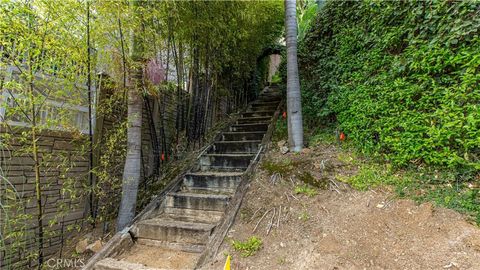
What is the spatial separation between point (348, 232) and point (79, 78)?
2937 millimetres

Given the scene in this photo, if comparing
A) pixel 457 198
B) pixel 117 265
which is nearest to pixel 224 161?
pixel 117 265

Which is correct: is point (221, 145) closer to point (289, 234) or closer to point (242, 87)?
point (289, 234)

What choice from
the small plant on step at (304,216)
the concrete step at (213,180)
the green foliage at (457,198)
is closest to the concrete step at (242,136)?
the concrete step at (213,180)

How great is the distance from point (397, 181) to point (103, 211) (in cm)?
333

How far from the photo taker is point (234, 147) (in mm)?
3955

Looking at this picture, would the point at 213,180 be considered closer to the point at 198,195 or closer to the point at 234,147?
the point at 198,195

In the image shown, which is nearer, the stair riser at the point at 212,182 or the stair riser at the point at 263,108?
the stair riser at the point at 212,182

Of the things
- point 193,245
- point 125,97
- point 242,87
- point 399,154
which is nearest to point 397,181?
point 399,154

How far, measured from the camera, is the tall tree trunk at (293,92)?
3268 mm

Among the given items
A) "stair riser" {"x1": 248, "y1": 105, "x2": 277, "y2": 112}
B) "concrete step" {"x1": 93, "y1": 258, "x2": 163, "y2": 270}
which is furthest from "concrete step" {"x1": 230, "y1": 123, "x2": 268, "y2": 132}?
"concrete step" {"x1": 93, "y1": 258, "x2": 163, "y2": 270}

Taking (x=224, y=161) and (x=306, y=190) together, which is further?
(x=224, y=161)

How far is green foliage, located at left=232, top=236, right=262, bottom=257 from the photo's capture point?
2006 mm

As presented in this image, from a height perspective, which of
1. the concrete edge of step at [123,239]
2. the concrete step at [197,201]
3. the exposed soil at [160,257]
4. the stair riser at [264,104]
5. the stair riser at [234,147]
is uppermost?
the stair riser at [264,104]

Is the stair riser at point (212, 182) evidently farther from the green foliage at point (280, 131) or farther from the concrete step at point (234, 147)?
the green foliage at point (280, 131)
